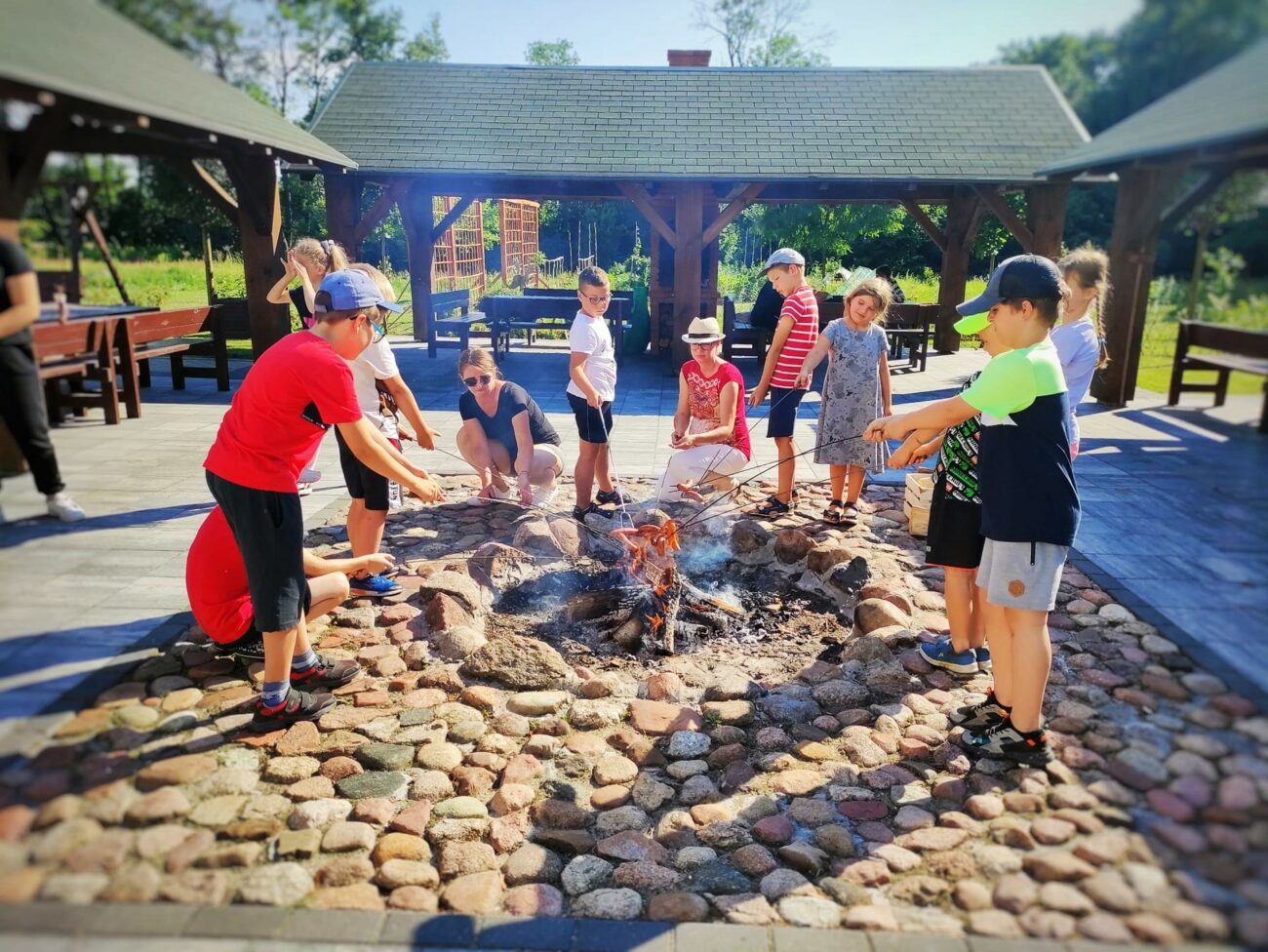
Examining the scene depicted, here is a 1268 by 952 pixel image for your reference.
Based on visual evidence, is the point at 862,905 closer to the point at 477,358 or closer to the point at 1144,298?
the point at 1144,298

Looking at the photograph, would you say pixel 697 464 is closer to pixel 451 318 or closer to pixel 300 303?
pixel 300 303

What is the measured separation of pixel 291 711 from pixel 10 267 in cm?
179

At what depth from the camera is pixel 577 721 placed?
2885 millimetres

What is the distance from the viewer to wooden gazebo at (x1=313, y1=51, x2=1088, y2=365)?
9.01m

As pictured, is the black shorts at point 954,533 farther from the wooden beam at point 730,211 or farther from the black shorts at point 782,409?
the wooden beam at point 730,211

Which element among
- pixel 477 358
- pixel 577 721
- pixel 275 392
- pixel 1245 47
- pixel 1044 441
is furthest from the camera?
pixel 477 358

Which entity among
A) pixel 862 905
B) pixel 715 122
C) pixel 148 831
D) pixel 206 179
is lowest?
pixel 862 905

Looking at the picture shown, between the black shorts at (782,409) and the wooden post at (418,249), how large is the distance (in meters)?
6.09

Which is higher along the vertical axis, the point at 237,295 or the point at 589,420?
the point at 237,295

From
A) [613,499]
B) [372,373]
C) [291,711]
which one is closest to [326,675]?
[291,711]

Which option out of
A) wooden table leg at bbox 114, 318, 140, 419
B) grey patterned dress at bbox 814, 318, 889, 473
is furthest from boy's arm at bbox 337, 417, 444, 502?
grey patterned dress at bbox 814, 318, 889, 473

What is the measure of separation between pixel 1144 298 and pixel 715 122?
944 cm

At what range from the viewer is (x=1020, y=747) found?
2514 millimetres

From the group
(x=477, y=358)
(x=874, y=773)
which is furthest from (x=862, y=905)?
(x=477, y=358)
